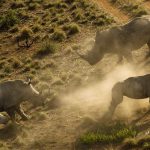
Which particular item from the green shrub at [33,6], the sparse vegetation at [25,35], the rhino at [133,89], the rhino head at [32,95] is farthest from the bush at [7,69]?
the green shrub at [33,6]

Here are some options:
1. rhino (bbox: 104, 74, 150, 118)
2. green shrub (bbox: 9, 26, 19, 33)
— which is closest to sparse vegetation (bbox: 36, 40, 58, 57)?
green shrub (bbox: 9, 26, 19, 33)

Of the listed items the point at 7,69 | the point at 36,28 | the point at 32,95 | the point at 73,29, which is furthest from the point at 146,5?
the point at 32,95

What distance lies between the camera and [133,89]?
19.9 m

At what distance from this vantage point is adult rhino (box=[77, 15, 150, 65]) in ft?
83.4

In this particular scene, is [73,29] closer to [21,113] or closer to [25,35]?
[25,35]

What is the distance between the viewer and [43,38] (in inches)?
1352

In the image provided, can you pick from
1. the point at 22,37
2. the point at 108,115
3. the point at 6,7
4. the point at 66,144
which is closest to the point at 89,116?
the point at 108,115

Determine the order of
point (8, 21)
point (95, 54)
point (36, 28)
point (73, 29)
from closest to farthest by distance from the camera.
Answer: point (95, 54), point (73, 29), point (36, 28), point (8, 21)

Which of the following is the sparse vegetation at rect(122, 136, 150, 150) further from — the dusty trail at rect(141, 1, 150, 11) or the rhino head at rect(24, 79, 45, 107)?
the dusty trail at rect(141, 1, 150, 11)

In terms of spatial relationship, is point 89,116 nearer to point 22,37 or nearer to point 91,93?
point 91,93

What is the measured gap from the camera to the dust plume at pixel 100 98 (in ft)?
69.7

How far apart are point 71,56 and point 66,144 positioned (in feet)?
37.6

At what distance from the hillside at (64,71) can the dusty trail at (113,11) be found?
76 millimetres

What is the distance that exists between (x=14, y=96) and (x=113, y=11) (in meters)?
Result: 18.4
